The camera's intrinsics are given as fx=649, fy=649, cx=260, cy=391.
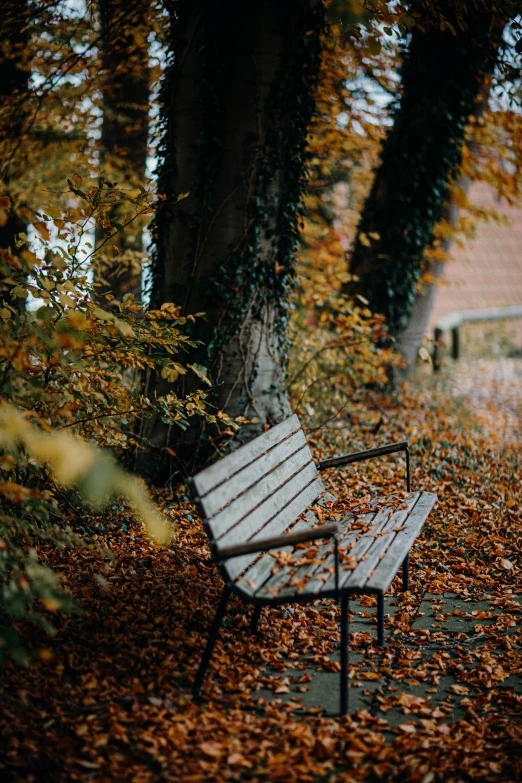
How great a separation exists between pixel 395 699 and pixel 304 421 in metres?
3.38

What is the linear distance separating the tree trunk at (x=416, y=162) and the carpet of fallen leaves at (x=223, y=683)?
165 inches

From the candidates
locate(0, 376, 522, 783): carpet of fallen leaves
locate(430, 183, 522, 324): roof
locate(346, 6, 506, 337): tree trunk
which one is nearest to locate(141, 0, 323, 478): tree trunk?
locate(0, 376, 522, 783): carpet of fallen leaves

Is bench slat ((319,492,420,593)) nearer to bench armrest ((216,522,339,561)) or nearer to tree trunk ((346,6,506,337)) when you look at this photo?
bench armrest ((216,522,339,561))

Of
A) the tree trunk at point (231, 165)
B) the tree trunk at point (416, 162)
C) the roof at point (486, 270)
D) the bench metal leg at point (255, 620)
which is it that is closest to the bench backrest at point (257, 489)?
the bench metal leg at point (255, 620)

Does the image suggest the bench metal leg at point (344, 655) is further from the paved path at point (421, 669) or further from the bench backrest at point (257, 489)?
the bench backrest at point (257, 489)

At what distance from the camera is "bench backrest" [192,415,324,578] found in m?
2.67

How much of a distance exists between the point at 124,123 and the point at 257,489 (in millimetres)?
6246

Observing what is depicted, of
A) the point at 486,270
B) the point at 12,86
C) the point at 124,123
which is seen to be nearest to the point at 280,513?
the point at 12,86

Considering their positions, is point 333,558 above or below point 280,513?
below

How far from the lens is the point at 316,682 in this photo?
2.90 m

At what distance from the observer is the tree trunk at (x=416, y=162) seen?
7488mm

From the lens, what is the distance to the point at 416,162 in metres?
7.64

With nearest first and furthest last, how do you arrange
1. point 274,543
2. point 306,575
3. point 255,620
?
point 274,543, point 306,575, point 255,620

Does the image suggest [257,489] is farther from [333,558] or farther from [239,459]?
[333,558]
